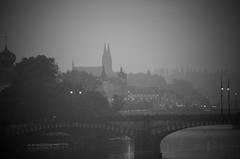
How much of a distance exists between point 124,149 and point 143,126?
37.1 ft

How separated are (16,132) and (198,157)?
81.3 ft

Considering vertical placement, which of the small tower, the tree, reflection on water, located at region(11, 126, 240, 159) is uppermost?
the small tower

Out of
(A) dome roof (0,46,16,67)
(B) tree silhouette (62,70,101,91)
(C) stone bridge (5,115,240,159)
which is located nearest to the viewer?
(C) stone bridge (5,115,240,159)

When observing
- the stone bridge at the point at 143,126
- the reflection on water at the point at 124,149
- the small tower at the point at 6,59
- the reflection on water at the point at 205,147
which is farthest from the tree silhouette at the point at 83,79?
the stone bridge at the point at 143,126

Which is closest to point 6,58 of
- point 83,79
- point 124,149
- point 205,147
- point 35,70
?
point 83,79

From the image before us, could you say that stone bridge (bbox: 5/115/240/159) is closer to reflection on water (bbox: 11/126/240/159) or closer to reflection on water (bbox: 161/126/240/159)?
reflection on water (bbox: 11/126/240/159)

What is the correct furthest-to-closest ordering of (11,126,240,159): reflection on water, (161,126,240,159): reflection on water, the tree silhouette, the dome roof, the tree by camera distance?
the tree silhouette → the dome roof → the tree → (161,126,240,159): reflection on water → (11,126,240,159): reflection on water

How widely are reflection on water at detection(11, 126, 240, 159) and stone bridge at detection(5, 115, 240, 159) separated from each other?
2.50 metres

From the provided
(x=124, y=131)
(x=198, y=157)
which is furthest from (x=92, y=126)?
(x=198, y=157)

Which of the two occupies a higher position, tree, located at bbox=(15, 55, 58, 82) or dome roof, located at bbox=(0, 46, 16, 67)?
dome roof, located at bbox=(0, 46, 16, 67)

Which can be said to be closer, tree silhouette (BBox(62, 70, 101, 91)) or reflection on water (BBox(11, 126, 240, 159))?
reflection on water (BBox(11, 126, 240, 159))

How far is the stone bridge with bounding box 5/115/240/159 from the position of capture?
113438 mm

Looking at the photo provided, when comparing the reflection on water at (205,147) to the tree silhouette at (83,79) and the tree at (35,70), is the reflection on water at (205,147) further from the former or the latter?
the tree silhouette at (83,79)

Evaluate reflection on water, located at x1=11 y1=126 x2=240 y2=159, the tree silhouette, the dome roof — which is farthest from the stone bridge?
the tree silhouette
